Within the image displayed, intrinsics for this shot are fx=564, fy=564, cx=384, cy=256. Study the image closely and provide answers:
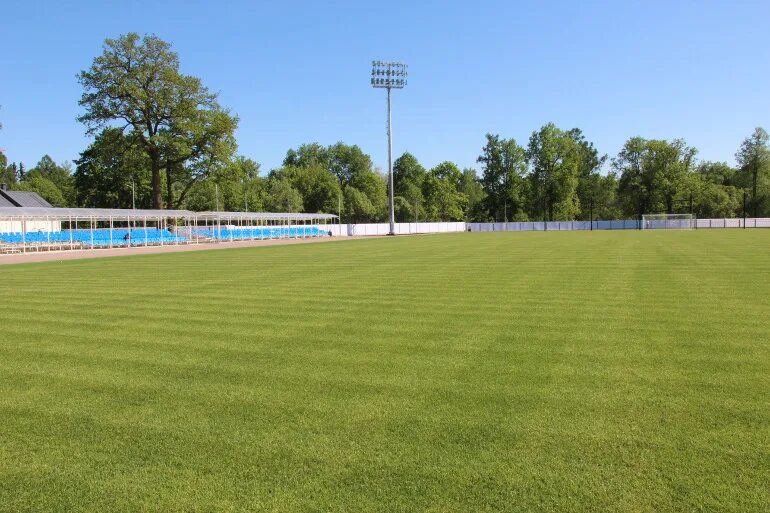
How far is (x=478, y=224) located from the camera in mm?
99000

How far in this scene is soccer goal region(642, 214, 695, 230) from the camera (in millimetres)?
82688

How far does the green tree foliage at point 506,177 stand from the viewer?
337ft

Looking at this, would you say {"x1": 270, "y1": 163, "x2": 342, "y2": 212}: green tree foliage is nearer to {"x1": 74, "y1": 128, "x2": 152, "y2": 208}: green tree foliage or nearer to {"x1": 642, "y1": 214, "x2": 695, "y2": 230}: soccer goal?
{"x1": 74, "y1": 128, "x2": 152, "y2": 208}: green tree foliage

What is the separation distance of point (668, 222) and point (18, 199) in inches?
3485

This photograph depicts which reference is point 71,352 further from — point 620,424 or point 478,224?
point 478,224

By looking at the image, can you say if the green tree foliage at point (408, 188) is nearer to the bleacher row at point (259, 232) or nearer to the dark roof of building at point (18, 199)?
the bleacher row at point (259, 232)

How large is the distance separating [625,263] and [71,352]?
1785 cm

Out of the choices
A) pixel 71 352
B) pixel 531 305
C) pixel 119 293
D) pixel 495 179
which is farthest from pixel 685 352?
pixel 495 179

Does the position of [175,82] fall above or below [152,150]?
above

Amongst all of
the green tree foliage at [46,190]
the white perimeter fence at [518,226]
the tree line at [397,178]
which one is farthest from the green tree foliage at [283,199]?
the green tree foliage at [46,190]

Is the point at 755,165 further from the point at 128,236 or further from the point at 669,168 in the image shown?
→ the point at 128,236

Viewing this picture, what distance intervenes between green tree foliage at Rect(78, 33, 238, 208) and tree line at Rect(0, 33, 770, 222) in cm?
13

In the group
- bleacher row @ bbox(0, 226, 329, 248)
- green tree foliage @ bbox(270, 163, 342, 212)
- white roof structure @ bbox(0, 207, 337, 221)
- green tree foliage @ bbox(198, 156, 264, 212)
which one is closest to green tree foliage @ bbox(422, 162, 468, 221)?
green tree foliage @ bbox(270, 163, 342, 212)

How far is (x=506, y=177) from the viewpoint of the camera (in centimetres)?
10406
